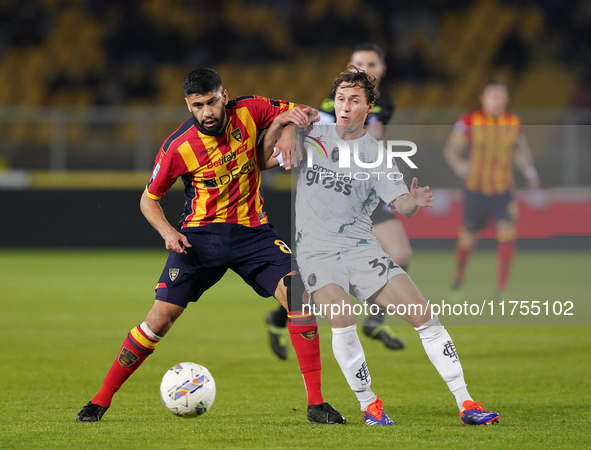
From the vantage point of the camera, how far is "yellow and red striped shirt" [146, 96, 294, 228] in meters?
4.83

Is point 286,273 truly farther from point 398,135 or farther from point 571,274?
point 398,135

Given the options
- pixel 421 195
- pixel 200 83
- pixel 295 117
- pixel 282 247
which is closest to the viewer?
pixel 421 195

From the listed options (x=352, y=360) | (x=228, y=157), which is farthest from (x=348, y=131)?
(x=352, y=360)

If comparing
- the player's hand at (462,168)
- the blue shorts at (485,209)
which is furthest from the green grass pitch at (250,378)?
the player's hand at (462,168)

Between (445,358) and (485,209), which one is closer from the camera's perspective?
(445,358)

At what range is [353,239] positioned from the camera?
4656mm

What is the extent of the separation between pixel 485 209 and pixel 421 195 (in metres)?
6.64

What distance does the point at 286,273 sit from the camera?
4785 mm

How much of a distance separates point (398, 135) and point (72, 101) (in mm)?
7527

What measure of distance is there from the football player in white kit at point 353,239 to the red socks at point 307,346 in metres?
0.20

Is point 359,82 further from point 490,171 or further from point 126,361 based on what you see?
point 490,171

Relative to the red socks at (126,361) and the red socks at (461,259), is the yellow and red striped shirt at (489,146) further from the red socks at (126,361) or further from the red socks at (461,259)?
the red socks at (126,361)

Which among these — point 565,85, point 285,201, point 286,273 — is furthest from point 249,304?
point 565,85

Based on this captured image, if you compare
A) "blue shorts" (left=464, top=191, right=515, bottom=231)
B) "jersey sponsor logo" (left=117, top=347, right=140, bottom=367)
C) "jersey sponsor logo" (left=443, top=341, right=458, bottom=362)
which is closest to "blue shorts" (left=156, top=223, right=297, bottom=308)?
"jersey sponsor logo" (left=117, top=347, right=140, bottom=367)
